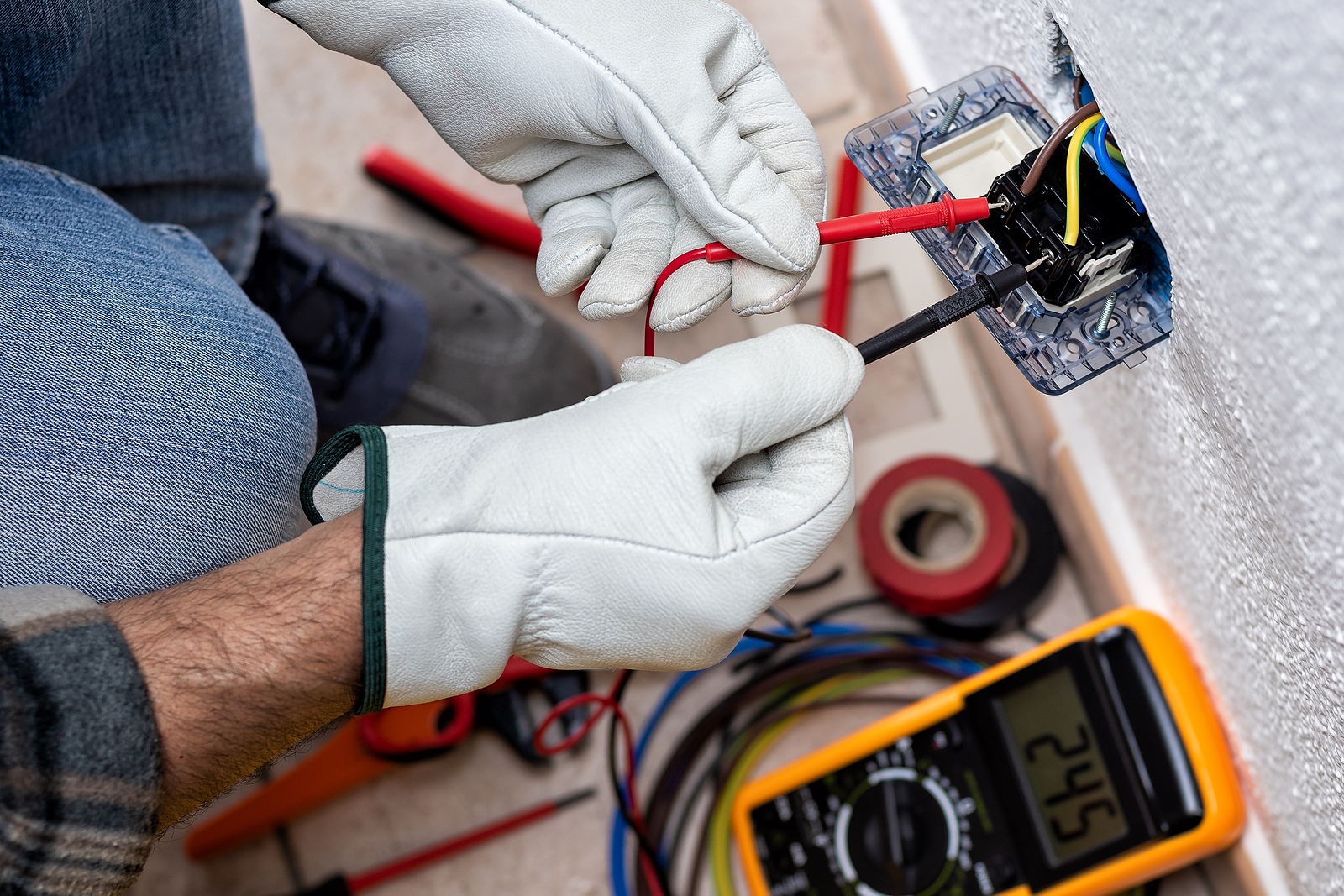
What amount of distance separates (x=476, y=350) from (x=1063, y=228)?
0.63 metres

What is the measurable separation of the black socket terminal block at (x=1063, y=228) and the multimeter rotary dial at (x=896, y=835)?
0.42 m

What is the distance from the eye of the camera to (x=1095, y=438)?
79cm

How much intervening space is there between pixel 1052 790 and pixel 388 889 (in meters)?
0.62

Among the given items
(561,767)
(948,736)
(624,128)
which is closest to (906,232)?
(624,128)

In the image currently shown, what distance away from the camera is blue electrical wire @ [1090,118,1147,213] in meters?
0.50

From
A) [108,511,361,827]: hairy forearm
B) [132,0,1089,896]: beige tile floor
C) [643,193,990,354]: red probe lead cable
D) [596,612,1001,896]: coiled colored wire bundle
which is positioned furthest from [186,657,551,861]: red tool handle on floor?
[643,193,990,354]: red probe lead cable

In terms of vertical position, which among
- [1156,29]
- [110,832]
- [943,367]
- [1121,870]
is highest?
[1156,29]

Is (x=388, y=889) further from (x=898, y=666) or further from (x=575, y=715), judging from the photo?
(x=898, y=666)

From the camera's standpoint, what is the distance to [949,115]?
0.55 m

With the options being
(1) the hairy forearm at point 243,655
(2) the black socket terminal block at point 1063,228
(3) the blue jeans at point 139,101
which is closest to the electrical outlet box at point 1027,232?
(2) the black socket terminal block at point 1063,228

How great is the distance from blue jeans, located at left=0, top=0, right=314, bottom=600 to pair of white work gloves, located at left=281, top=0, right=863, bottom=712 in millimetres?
84

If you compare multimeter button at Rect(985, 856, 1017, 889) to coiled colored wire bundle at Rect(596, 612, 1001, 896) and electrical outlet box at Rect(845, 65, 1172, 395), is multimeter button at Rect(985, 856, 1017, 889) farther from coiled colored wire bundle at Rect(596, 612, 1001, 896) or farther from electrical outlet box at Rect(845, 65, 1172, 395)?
electrical outlet box at Rect(845, 65, 1172, 395)

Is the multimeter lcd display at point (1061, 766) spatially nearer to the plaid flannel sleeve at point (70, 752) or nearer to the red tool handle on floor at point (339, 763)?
the red tool handle on floor at point (339, 763)

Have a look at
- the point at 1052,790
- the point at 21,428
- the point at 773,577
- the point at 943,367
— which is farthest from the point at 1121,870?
the point at 21,428
